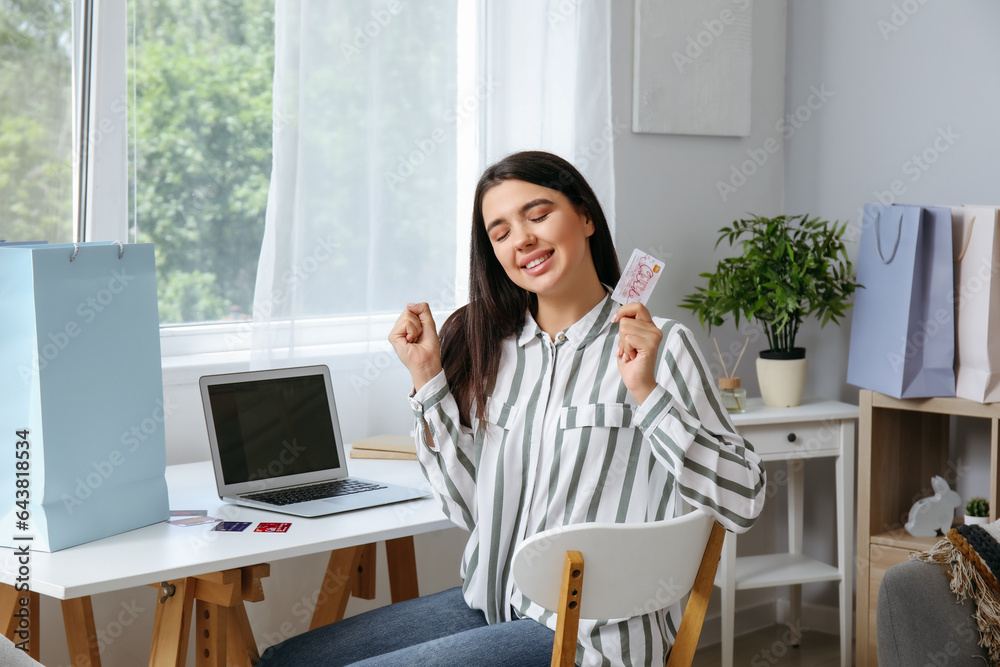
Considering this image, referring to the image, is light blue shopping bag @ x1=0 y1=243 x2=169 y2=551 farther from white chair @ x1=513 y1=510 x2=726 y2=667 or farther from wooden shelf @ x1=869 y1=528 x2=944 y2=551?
wooden shelf @ x1=869 y1=528 x2=944 y2=551

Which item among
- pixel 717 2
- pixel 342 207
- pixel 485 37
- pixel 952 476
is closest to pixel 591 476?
pixel 342 207

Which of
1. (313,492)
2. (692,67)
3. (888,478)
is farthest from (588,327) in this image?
(692,67)

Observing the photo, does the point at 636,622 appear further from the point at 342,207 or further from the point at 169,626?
the point at 342,207

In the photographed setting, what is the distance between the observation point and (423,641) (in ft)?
4.83

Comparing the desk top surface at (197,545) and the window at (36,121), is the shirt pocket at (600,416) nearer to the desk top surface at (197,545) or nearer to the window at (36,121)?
the desk top surface at (197,545)

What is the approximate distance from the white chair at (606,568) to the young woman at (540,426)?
0.44 ft

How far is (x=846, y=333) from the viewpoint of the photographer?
2816 millimetres

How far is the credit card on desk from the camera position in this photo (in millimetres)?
1454

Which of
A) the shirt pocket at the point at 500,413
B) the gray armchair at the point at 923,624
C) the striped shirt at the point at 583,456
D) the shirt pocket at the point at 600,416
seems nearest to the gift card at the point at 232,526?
the striped shirt at the point at 583,456

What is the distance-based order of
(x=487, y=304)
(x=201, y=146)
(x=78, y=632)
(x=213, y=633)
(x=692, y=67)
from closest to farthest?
(x=213, y=633)
(x=487, y=304)
(x=78, y=632)
(x=201, y=146)
(x=692, y=67)

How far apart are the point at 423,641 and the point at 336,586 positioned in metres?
0.41

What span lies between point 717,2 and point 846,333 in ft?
3.36

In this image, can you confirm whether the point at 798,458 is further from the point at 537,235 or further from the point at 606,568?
the point at 606,568

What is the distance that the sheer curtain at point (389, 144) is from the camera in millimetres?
2098
